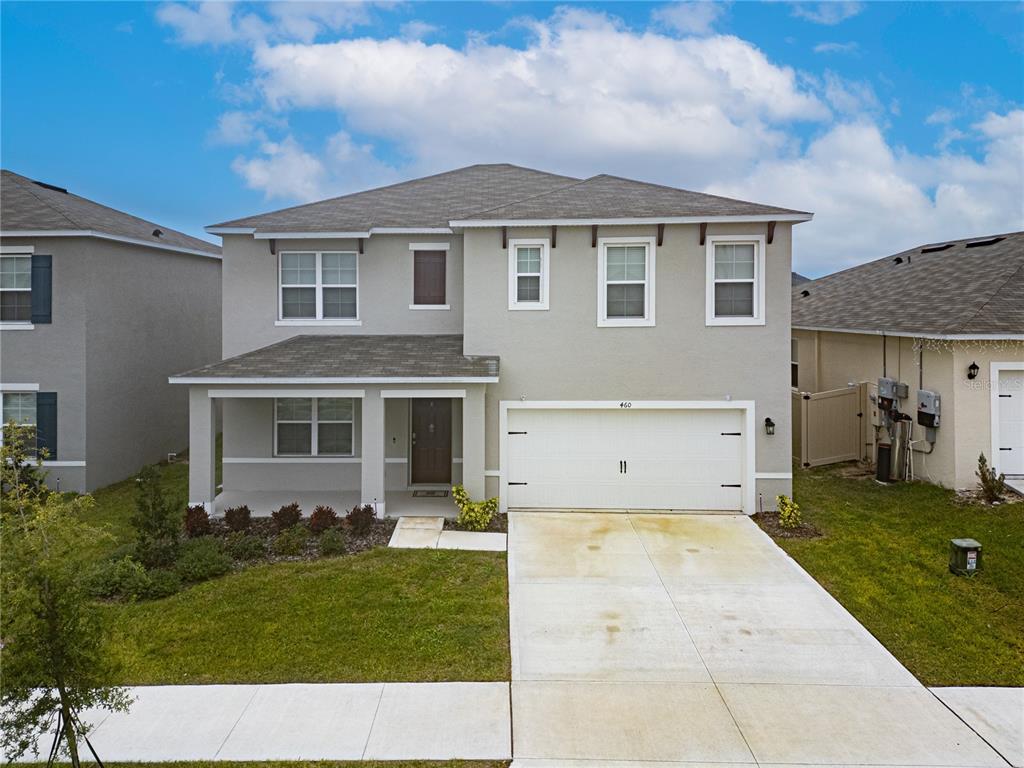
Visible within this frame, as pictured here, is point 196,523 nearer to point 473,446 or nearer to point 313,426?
point 313,426

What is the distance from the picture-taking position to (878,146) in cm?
1917

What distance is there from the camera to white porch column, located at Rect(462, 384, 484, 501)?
41.1 ft

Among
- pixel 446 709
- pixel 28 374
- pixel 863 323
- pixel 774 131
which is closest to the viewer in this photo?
pixel 446 709

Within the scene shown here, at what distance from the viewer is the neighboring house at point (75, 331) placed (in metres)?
14.5

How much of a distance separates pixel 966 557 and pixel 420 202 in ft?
40.2

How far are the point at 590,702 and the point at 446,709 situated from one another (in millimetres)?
1332

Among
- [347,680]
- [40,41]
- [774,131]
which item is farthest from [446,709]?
[774,131]

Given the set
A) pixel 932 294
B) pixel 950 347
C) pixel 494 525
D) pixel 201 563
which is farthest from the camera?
pixel 932 294

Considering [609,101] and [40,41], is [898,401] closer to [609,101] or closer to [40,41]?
[609,101]

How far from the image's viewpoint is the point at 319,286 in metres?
Result: 14.5

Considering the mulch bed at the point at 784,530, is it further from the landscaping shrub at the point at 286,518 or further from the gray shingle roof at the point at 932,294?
the landscaping shrub at the point at 286,518

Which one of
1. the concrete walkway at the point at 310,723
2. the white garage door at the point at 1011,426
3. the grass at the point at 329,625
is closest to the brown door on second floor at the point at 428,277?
the grass at the point at 329,625

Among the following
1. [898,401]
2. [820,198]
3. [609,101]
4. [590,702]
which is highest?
[609,101]

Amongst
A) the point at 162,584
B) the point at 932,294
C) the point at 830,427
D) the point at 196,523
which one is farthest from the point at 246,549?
the point at 932,294
